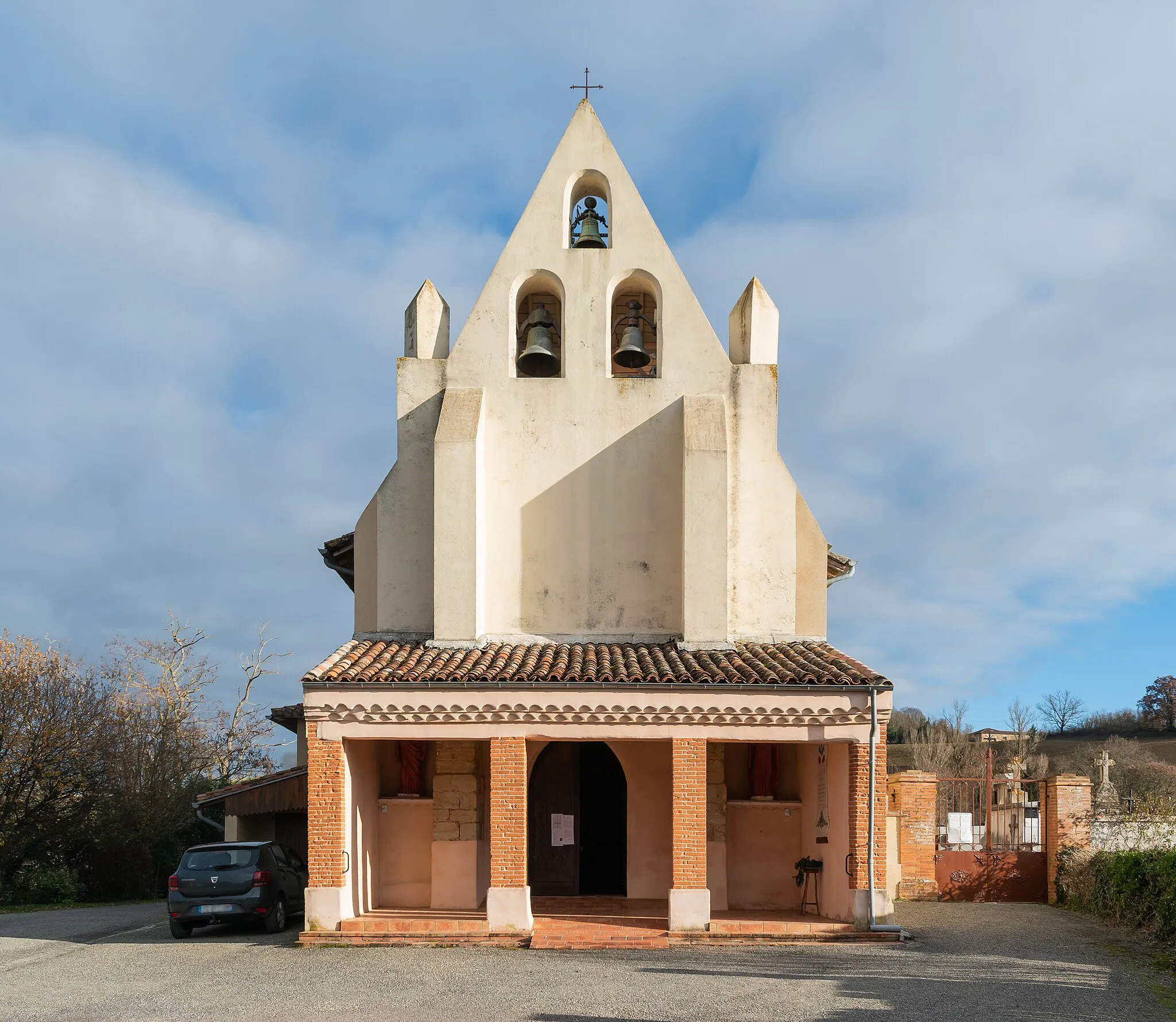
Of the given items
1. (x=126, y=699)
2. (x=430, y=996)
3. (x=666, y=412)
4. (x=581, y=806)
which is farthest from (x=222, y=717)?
(x=430, y=996)

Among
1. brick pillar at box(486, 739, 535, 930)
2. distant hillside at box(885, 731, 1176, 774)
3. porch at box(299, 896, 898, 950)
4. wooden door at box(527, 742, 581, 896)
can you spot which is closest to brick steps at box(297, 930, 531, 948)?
porch at box(299, 896, 898, 950)

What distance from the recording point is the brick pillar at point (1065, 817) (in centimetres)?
1958

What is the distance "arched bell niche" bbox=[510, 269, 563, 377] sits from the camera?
1755 cm

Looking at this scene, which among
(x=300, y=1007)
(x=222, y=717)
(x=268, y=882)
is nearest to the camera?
(x=300, y=1007)

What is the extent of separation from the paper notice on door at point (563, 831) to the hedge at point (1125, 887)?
806 cm

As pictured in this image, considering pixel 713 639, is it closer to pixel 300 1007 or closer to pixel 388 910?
pixel 388 910

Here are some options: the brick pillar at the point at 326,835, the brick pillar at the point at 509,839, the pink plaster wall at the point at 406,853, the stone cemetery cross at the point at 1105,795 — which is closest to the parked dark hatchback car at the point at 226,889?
the pink plaster wall at the point at 406,853

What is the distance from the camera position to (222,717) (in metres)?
38.6

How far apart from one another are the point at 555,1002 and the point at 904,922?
7754mm

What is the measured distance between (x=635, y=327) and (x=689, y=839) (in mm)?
7898

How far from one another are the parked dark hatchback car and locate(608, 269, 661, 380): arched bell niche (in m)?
8.92

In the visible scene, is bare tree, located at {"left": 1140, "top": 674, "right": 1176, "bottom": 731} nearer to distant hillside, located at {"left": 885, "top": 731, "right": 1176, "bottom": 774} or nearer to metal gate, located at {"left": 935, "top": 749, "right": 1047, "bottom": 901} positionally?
distant hillside, located at {"left": 885, "top": 731, "right": 1176, "bottom": 774}

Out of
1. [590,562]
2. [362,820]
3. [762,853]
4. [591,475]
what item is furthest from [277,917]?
[591,475]

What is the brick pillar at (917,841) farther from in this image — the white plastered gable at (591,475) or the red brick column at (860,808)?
the red brick column at (860,808)
